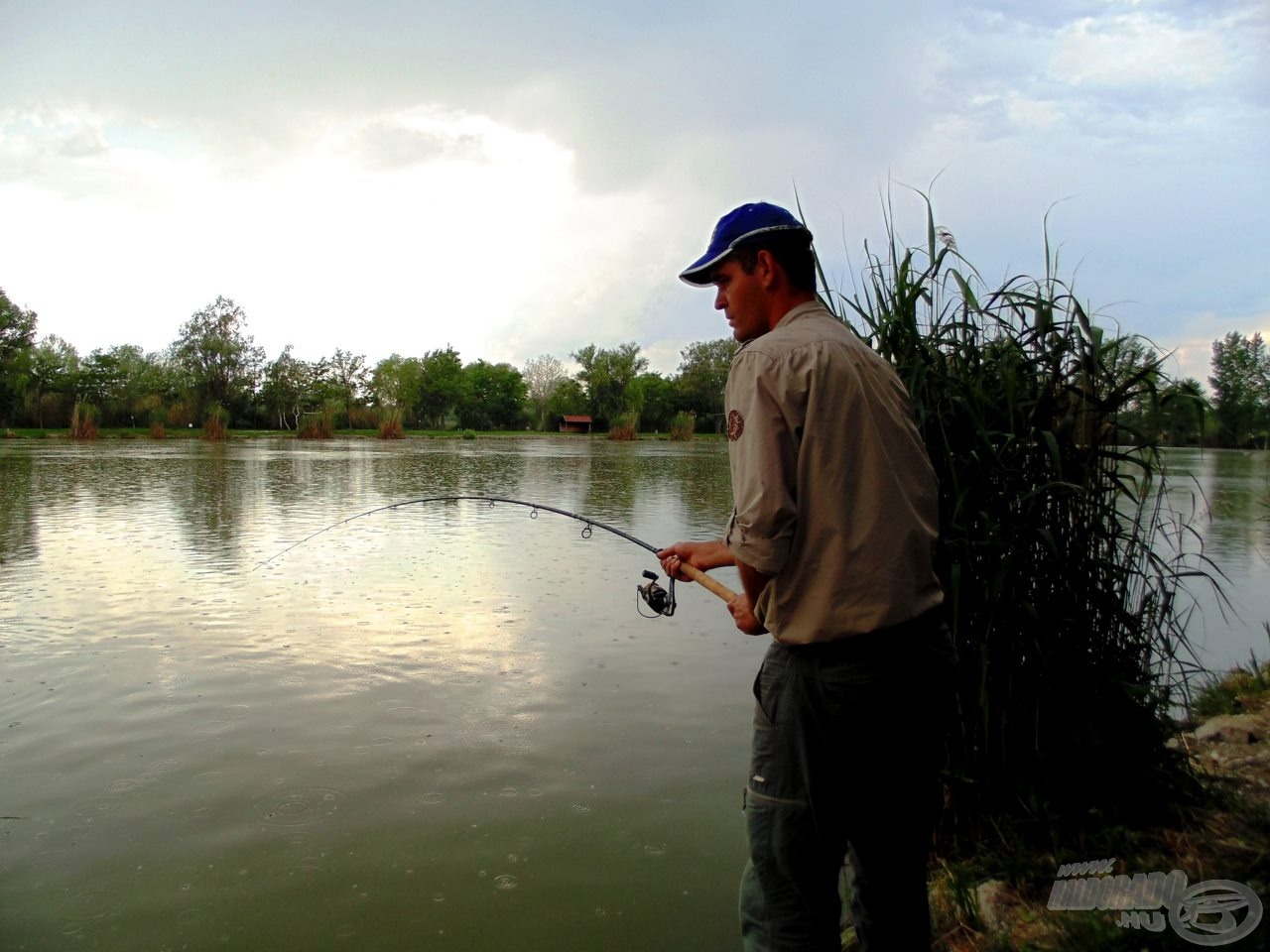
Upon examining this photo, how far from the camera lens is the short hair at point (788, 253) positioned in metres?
2.17

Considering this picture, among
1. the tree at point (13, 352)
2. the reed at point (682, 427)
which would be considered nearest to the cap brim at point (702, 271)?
the reed at point (682, 427)

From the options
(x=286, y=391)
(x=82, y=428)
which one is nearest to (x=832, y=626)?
(x=82, y=428)

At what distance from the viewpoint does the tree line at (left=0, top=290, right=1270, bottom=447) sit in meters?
55.1

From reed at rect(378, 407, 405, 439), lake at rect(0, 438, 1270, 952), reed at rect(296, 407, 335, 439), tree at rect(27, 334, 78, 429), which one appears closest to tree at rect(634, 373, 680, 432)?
reed at rect(378, 407, 405, 439)

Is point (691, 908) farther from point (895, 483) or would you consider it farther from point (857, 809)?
point (895, 483)

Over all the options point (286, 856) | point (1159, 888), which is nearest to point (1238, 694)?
point (1159, 888)

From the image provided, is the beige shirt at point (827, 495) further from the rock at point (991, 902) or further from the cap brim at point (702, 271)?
the rock at point (991, 902)

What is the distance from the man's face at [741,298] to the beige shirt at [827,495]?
0.24 m

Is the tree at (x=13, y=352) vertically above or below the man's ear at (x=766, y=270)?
above

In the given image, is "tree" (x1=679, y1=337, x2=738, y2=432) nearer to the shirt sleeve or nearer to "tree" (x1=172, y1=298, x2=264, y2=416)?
"tree" (x1=172, y1=298, x2=264, y2=416)

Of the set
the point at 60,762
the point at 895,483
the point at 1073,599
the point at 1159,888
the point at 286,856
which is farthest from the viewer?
the point at 60,762

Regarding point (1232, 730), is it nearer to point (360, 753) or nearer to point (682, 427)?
point (360, 753)

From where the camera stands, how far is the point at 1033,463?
3.39 metres

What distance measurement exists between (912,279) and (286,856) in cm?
331
